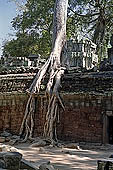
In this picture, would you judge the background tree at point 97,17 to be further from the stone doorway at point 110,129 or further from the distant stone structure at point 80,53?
the stone doorway at point 110,129

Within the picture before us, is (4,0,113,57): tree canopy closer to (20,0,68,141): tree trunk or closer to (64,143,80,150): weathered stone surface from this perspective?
(20,0,68,141): tree trunk

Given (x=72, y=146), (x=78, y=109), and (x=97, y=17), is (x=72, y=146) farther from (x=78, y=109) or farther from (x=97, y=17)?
(x=97, y=17)

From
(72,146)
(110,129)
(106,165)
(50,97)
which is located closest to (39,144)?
(72,146)

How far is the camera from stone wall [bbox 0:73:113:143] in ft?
32.5

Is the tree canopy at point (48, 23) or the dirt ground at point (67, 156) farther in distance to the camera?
the tree canopy at point (48, 23)

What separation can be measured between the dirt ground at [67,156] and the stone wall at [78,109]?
888 mm

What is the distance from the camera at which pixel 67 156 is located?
788cm

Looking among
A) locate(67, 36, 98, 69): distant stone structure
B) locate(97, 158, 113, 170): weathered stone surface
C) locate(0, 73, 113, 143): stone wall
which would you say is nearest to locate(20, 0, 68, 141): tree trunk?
locate(0, 73, 113, 143): stone wall

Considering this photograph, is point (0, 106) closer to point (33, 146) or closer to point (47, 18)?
point (33, 146)

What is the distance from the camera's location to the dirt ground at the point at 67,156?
21.8 feet

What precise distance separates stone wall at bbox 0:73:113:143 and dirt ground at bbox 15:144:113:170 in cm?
89

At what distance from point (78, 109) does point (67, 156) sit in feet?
9.00

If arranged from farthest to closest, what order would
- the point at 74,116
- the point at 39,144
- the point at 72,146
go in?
the point at 74,116 < the point at 39,144 < the point at 72,146

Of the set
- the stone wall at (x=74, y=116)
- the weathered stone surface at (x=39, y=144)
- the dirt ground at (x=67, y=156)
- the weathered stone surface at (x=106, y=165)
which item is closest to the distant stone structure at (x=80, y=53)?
the stone wall at (x=74, y=116)
